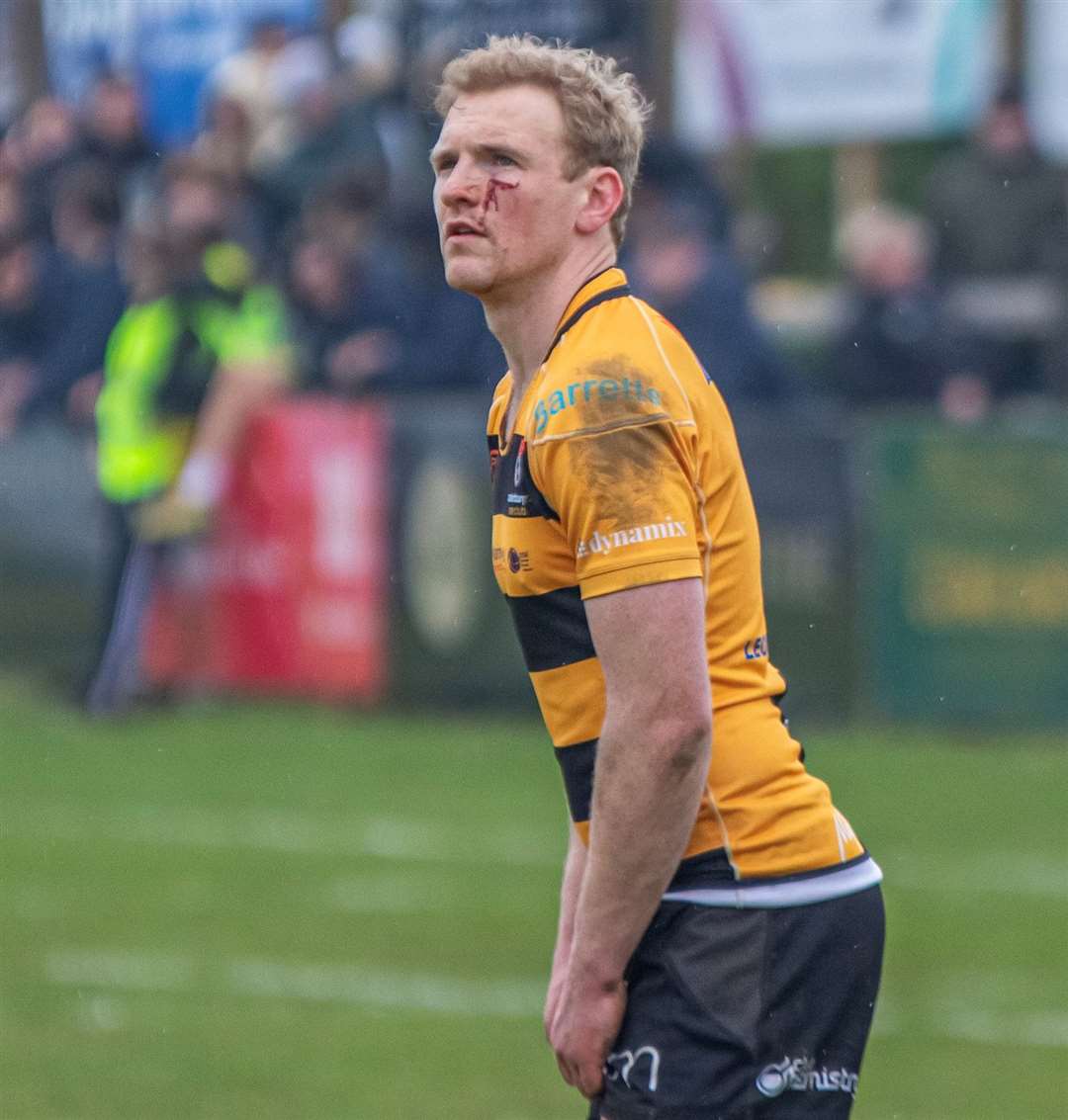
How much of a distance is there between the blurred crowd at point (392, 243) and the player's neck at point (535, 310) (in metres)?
9.17

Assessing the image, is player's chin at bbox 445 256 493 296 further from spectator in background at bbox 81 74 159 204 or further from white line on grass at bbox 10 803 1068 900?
spectator in background at bbox 81 74 159 204

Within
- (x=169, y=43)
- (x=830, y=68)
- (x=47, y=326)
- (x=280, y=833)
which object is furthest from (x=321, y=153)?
(x=280, y=833)

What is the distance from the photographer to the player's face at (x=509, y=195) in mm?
3428

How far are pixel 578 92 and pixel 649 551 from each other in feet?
2.20

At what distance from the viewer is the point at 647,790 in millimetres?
3273

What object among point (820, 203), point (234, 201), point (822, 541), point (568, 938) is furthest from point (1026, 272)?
point (820, 203)

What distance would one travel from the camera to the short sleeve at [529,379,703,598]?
3.23 metres

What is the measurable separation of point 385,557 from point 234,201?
3.52 meters

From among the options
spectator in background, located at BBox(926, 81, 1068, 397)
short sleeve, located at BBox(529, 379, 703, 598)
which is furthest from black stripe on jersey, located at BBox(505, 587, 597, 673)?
spectator in background, located at BBox(926, 81, 1068, 397)

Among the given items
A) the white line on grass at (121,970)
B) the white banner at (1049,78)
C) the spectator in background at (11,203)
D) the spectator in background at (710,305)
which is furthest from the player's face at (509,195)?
the spectator in background at (11,203)

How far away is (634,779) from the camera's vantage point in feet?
10.7

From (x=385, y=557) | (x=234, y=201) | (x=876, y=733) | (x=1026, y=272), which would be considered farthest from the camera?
(x=234, y=201)

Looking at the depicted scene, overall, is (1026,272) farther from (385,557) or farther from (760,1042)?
(760,1042)

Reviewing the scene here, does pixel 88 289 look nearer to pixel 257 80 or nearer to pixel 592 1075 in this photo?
pixel 257 80
